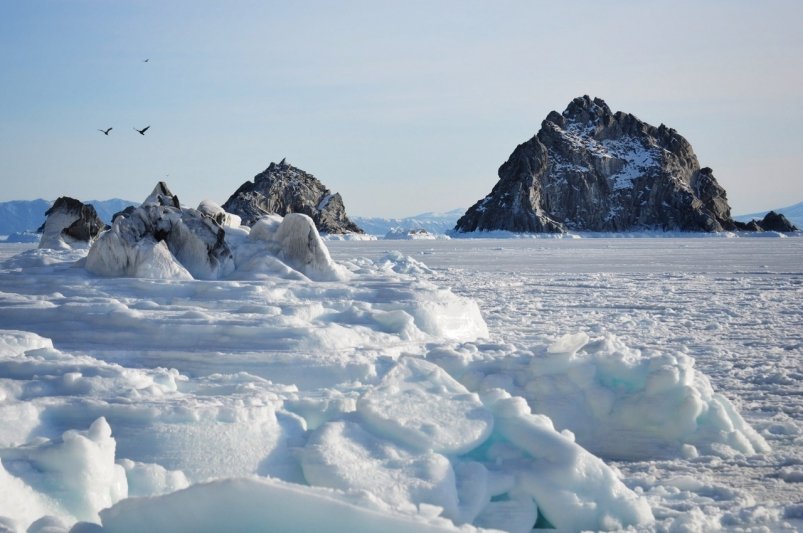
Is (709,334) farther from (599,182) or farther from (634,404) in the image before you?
(599,182)

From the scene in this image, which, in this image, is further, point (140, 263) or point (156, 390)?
point (140, 263)

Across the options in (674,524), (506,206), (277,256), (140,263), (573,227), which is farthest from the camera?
(573,227)

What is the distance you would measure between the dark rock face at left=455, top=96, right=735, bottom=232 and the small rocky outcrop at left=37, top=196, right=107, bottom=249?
112m

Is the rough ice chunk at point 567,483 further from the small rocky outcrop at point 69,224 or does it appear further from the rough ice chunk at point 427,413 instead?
the small rocky outcrop at point 69,224

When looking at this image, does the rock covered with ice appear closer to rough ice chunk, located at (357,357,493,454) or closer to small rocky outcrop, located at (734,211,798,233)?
rough ice chunk, located at (357,357,493,454)

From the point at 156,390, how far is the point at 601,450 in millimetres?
2963

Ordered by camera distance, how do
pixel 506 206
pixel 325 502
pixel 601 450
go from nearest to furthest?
pixel 325 502, pixel 601 450, pixel 506 206

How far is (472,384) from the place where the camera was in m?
6.07

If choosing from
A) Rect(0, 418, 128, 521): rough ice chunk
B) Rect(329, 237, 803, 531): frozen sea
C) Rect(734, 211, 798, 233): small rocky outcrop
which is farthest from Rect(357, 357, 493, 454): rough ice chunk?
Rect(734, 211, 798, 233): small rocky outcrop

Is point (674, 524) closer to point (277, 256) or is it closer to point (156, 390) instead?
point (156, 390)

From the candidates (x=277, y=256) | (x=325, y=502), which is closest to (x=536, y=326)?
(x=277, y=256)

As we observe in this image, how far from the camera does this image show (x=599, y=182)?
15712 cm

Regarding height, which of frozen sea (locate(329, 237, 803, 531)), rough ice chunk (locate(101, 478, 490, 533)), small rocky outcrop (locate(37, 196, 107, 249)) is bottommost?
frozen sea (locate(329, 237, 803, 531))

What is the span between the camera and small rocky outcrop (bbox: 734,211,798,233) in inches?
4786
